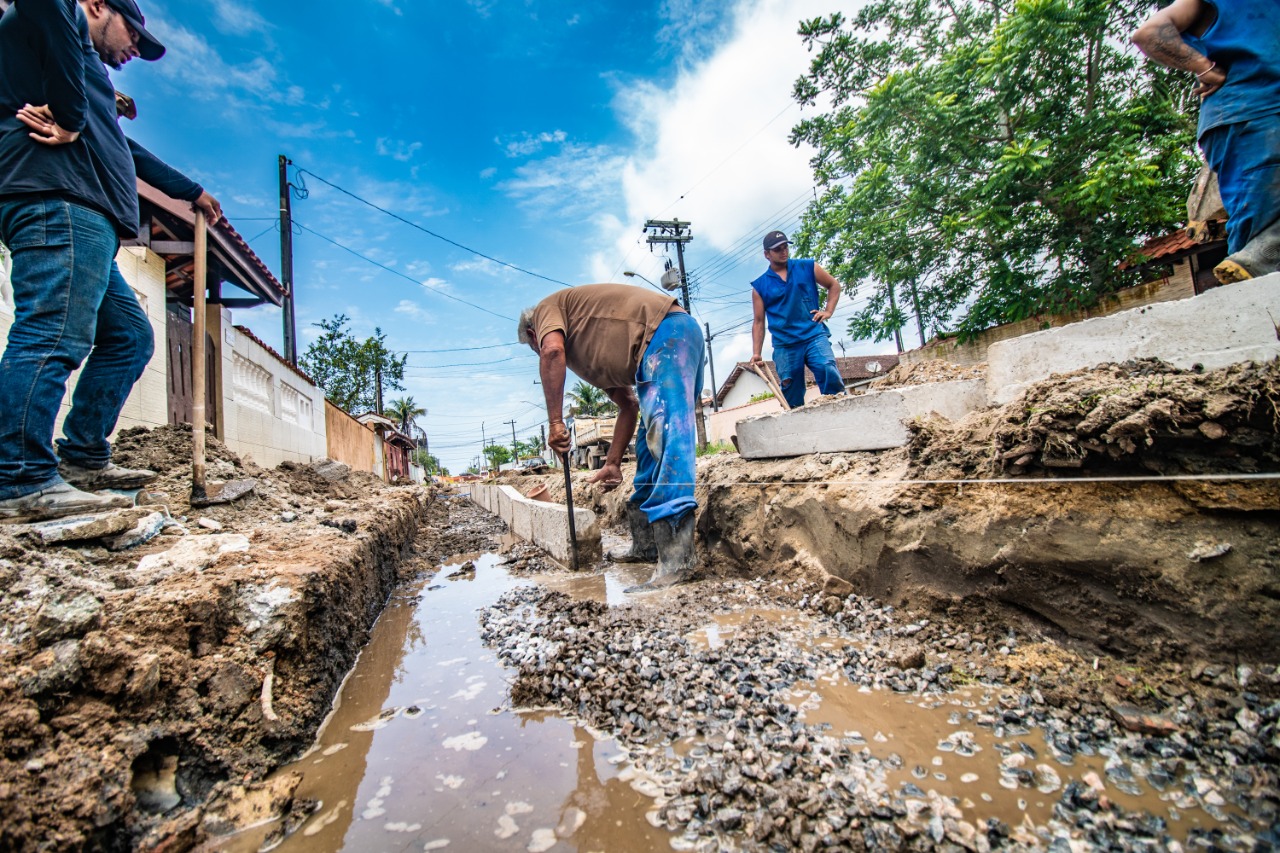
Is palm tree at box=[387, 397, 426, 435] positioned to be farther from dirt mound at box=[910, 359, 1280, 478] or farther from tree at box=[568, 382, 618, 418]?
dirt mound at box=[910, 359, 1280, 478]

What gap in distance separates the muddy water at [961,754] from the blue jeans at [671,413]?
154cm

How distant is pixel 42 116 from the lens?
1.92m

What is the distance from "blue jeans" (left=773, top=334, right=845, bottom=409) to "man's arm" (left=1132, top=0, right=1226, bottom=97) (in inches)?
92.5

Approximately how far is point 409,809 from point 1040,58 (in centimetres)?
1394

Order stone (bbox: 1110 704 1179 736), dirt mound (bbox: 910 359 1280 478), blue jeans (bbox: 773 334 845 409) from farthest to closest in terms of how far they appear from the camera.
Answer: blue jeans (bbox: 773 334 845 409), dirt mound (bbox: 910 359 1280 478), stone (bbox: 1110 704 1179 736)

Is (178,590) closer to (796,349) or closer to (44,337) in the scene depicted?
(44,337)

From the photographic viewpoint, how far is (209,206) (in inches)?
116

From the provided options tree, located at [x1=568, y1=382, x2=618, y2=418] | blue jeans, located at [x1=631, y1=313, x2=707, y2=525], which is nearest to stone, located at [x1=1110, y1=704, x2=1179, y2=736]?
blue jeans, located at [x1=631, y1=313, x2=707, y2=525]

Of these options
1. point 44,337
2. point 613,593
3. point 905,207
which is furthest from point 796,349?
point 905,207

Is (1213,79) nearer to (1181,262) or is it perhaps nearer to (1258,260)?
(1258,260)

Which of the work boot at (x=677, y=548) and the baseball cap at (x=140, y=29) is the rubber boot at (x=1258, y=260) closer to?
the work boot at (x=677, y=548)

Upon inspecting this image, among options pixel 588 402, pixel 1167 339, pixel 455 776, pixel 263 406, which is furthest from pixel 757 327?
pixel 588 402

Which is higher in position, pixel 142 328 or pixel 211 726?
pixel 142 328

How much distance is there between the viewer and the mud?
99 cm
